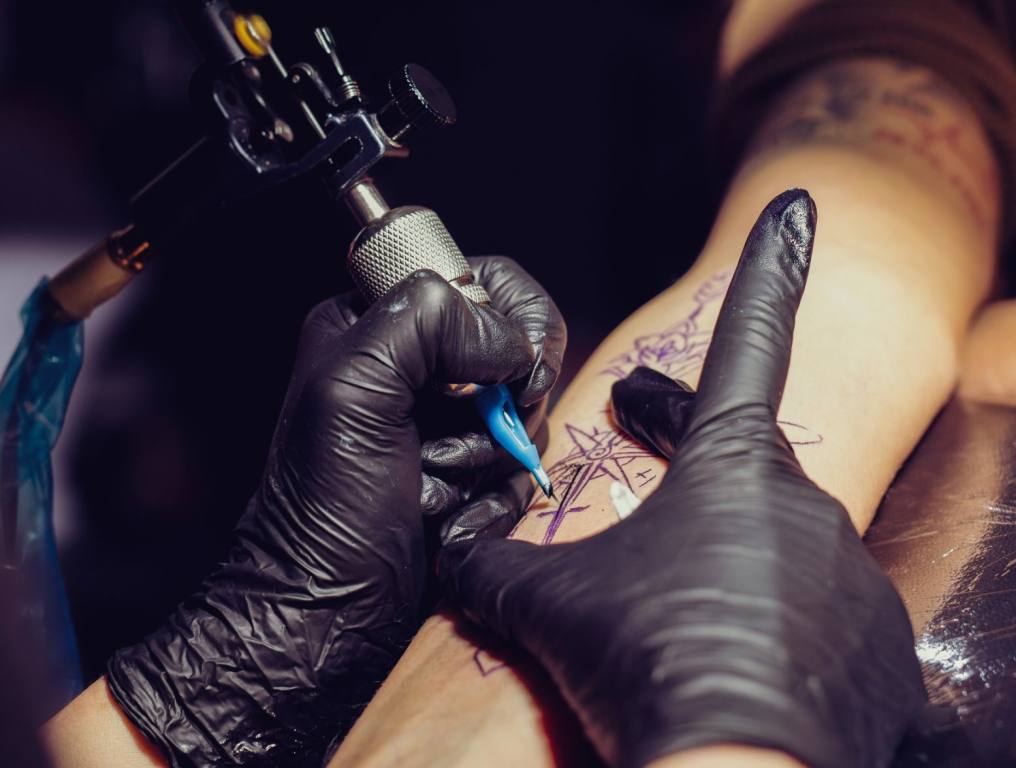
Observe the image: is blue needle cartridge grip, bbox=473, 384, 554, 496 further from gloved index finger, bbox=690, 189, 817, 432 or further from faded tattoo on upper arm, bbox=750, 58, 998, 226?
faded tattoo on upper arm, bbox=750, 58, 998, 226

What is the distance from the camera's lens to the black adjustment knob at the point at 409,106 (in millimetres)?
868

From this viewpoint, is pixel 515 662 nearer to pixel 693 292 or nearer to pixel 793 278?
pixel 793 278

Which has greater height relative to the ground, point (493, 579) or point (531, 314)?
point (531, 314)

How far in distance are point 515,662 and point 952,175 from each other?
1.14 meters

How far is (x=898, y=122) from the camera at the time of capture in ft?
4.35

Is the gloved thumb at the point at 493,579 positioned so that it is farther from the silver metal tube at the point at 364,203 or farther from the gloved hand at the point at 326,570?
the silver metal tube at the point at 364,203

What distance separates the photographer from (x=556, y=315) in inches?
41.8

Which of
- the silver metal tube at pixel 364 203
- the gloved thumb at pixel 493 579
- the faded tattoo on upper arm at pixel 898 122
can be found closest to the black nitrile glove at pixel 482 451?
the gloved thumb at pixel 493 579

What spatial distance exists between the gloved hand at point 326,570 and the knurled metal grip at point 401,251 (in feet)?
0.10

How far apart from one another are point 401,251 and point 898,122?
0.98m

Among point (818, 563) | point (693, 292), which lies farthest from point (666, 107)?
point (818, 563)

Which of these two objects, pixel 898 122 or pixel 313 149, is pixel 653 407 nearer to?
pixel 313 149

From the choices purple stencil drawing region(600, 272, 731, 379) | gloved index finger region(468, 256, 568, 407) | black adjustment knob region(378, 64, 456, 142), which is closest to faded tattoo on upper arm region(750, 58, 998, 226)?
purple stencil drawing region(600, 272, 731, 379)

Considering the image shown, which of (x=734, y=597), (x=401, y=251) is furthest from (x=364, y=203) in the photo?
(x=734, y=597)
